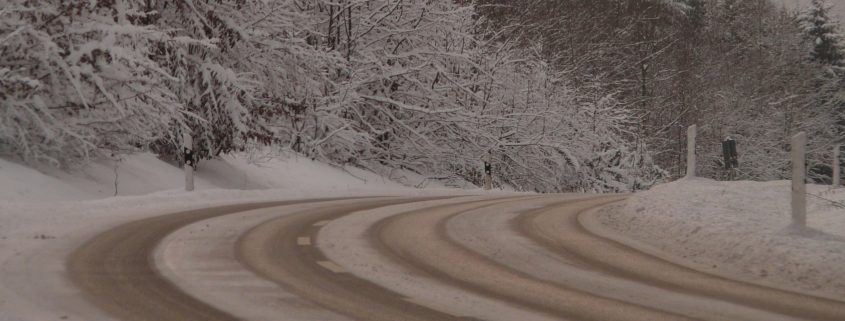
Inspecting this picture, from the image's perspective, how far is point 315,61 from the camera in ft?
82.7

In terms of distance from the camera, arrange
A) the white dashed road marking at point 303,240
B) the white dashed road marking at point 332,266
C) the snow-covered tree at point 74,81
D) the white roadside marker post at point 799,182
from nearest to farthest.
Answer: the white dashed road marking at point 332,266 → the white roadside marker post at point 799,182 → the white dashed road marking at point 303,240 → the snow-covered tree at point 74,81

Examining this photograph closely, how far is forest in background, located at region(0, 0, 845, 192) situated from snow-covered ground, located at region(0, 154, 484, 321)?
0.63 m

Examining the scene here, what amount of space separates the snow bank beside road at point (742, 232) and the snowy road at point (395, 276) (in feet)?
1.49

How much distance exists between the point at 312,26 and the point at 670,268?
20971mm

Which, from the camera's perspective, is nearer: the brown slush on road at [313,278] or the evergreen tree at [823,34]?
the brown slush on road at [313,278]

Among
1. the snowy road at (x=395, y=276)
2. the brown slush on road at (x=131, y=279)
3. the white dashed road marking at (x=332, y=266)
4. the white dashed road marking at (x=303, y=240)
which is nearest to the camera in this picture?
the brown slush on road at (x=131, y=279)

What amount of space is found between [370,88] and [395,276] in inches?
861

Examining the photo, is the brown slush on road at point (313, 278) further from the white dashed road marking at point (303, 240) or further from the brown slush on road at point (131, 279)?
the brown slush on road at point (131, 279)

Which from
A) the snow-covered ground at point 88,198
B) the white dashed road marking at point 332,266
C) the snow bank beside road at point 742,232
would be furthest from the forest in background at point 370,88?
the snow bank beside road at point 742,232

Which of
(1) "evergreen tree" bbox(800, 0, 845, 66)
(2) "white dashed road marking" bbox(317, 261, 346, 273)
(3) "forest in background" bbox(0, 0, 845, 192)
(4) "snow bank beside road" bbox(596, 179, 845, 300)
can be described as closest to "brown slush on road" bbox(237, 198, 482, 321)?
(2) "white dashed road marking" bbox(317, 261, 346, 273)

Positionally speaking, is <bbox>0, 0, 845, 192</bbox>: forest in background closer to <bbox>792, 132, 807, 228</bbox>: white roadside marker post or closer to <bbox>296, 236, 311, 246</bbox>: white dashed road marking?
<bbox>296, 236, 311, 246</bbox>: white dashed road marking

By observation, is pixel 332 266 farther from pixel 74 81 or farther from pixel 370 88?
pixel 370 88

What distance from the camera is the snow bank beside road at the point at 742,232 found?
7.94 meters

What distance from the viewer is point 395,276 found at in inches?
299
